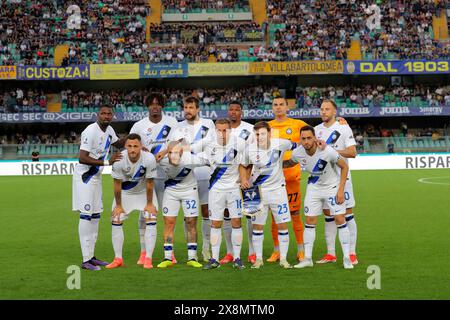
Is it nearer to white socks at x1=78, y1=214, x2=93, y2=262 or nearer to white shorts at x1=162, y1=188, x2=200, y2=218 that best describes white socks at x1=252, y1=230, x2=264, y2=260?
white shorts at x1=162, y1=188, x2=200, y2=218

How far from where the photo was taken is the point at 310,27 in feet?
151

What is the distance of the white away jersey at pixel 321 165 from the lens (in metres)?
8.68

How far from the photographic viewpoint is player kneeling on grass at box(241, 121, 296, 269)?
8.66 metres

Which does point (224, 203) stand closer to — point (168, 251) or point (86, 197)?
point (168, 251)

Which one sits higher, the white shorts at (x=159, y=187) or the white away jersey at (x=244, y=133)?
the white away jersey at (x=244, y=133)

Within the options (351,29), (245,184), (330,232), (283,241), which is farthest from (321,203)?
(351,29)

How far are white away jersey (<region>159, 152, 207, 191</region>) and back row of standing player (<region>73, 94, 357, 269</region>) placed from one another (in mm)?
16

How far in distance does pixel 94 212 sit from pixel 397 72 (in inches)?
1450

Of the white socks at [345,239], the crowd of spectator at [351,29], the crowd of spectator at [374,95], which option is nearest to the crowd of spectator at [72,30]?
the crowd of spectator at [351,29]

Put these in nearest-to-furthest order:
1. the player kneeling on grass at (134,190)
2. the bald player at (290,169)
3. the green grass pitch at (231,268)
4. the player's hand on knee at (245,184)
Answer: the green grass pitch at (231,268), the player's hand on knee at (245,184), the player kneeling on grass at (134,190), the bald player at (290,169)

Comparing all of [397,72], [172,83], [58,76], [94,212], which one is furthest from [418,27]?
[94,212]

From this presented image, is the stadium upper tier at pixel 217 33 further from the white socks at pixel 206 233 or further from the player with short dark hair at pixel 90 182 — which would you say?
the player with short dark hair at pixel 90 182

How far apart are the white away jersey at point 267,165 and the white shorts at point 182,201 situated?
872 millimetres

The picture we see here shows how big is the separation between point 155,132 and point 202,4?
40.6 meters
